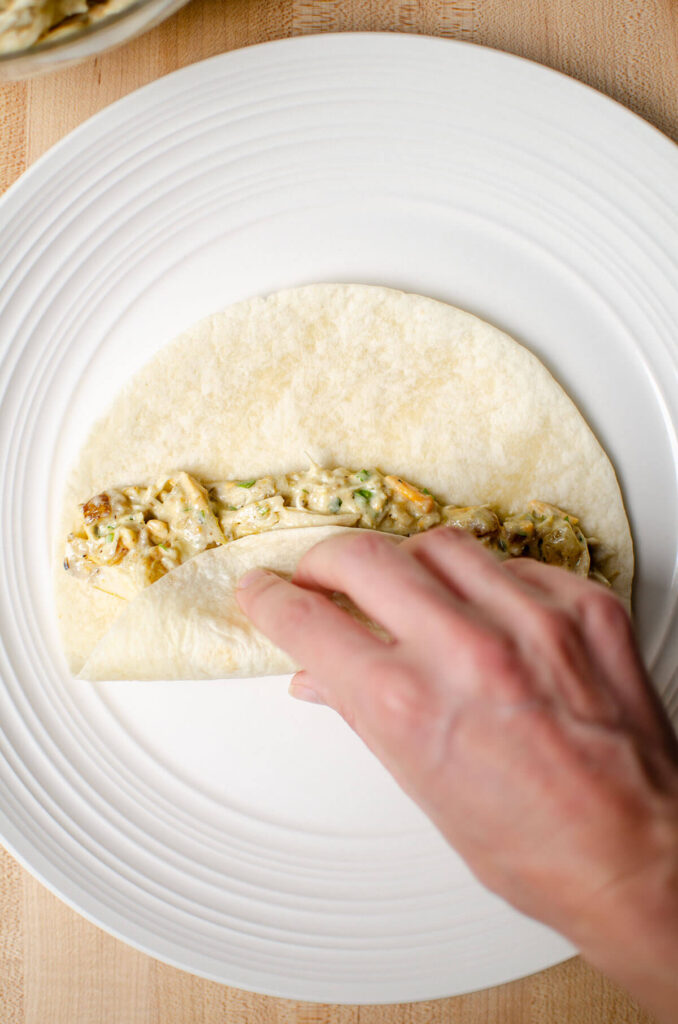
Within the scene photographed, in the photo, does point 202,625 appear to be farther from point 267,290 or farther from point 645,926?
point 645,926

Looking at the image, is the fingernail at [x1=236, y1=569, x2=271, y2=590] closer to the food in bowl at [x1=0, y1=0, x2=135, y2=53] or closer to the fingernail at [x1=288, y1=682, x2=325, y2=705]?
the fingernail at [x1=288, y1=682, x2=325, y2=705]

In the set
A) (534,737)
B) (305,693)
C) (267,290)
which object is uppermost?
(267,290)

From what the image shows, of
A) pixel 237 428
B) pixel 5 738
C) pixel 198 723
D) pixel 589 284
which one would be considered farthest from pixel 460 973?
pixel 589 284

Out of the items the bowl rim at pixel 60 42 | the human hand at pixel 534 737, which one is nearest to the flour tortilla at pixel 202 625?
the human hand at pixel 534 737

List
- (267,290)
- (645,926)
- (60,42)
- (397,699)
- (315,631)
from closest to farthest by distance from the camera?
1. (645,926)
2. (397,699)
3. (315,631)
4. (60,42)
5. (267,290)

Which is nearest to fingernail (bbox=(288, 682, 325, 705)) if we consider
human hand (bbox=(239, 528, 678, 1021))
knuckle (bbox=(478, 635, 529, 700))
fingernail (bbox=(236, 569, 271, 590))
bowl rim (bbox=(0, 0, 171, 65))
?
fingernail (bbox=(236, 569, 271, 590))

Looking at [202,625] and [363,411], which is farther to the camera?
[363,411]

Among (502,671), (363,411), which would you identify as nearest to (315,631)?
(502,671)

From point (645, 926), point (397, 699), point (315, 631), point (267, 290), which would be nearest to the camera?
point (645, 926)
